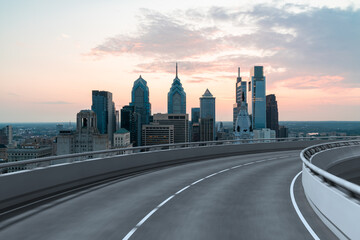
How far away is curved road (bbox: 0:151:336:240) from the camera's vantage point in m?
7.54

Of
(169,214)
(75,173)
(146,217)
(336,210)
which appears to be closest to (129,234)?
(146,217)

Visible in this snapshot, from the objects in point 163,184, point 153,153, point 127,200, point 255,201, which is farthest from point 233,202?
point 153,153

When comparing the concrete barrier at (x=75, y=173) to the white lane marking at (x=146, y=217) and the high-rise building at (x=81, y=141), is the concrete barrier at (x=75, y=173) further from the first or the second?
the high-rise building at (x=81, y=141)

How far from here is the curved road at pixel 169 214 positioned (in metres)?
7.54

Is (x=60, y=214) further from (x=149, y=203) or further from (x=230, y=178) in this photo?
(x=230, y=178)

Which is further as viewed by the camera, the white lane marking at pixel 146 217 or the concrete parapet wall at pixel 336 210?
the white lane marking at pixel 146 217

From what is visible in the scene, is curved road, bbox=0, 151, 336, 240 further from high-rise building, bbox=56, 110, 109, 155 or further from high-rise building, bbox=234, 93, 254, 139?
high-rise building, bbox=56, 110, 109, 155

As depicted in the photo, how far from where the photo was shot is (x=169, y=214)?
9336 millimetres

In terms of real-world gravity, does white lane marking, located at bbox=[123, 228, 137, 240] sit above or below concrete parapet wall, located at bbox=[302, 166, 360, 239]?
below

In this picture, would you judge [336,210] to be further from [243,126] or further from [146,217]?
[243,126]

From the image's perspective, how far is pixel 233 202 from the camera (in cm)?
1105

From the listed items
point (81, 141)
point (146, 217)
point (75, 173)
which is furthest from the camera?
point (81, 141)

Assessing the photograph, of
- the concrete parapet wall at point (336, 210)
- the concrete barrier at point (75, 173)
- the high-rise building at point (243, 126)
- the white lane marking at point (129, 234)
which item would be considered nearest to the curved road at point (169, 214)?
the white lane marking at point (129, 234)

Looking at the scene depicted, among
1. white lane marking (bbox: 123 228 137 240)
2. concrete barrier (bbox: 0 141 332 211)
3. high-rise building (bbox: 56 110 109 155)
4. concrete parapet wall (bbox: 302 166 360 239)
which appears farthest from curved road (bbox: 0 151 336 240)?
high-rise building (bbox: 56 110 109 155)
